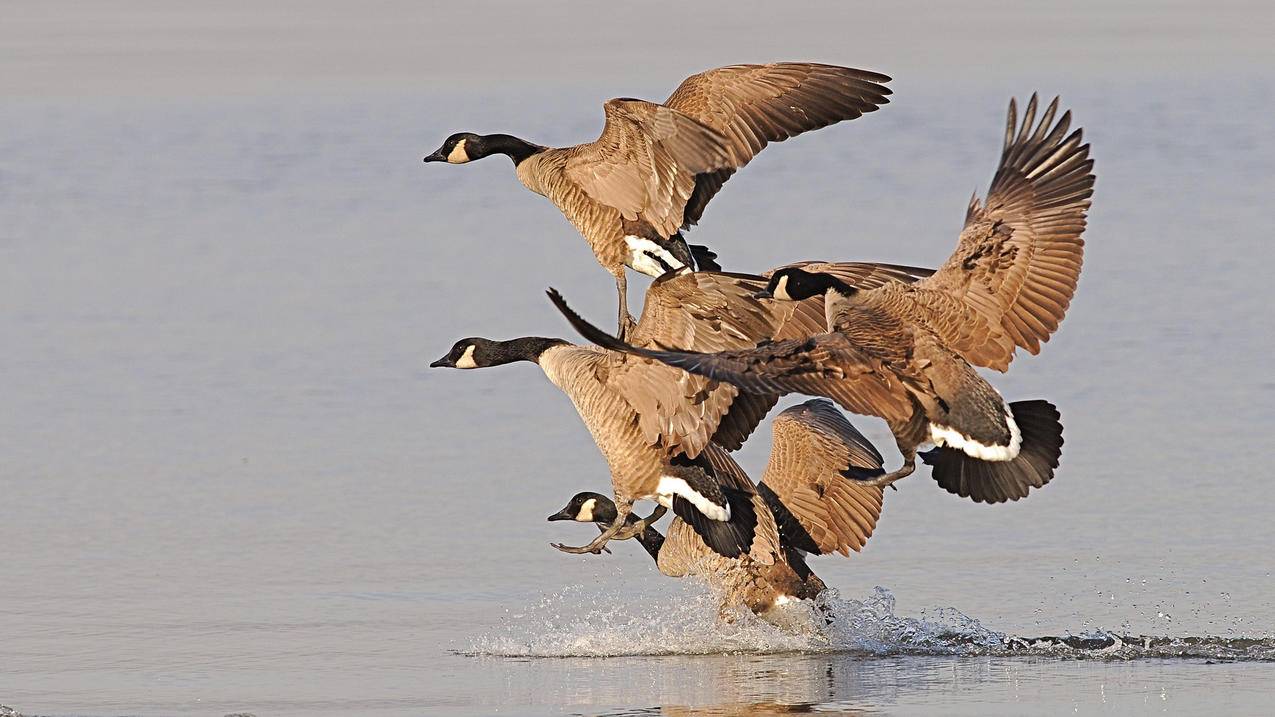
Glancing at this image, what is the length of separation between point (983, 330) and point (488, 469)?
3238mm

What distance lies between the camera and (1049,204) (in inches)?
335

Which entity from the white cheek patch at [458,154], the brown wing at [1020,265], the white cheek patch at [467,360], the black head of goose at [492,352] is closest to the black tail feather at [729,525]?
the brown wing at [1020,265]

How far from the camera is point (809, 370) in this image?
7.95 meters

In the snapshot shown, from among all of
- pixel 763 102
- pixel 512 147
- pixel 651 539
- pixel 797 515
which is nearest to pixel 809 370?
pixel 797 515

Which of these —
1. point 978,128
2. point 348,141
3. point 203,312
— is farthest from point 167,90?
point 203,312

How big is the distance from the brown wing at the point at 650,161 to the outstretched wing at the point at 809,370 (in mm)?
2068

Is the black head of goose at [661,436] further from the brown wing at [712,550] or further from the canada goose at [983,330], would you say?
the canada goose at [983,330]

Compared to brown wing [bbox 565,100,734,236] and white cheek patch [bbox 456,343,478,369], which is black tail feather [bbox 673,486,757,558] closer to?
white cheek patch [bbox 456,343,478,369]

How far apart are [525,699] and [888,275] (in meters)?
2.82

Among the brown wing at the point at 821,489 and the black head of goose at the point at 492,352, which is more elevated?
the black head of goose at the point at 492,352

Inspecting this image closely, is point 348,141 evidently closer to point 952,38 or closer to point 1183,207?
point 1183,207

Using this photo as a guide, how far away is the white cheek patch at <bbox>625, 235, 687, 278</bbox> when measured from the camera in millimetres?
10219

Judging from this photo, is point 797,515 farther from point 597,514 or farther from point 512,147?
point 512,147

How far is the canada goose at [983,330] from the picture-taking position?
825 cm
